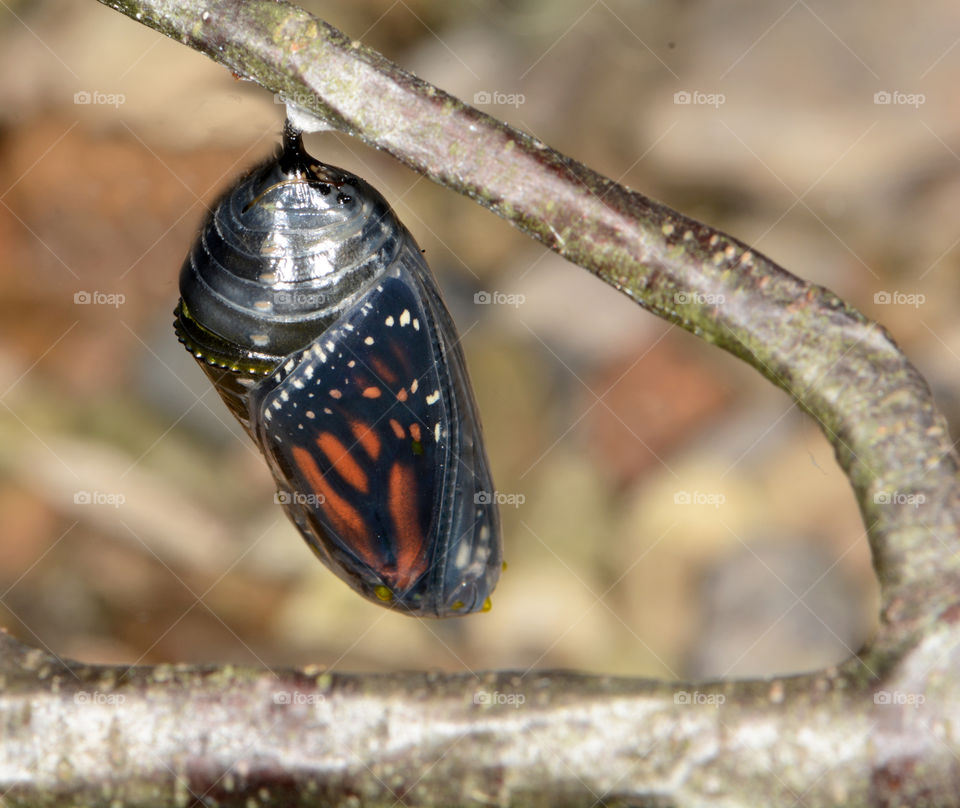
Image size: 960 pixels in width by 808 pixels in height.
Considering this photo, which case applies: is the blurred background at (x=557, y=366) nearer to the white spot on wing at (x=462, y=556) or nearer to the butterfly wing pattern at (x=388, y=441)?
the butterfly wing pattern at (x=388, y=441)

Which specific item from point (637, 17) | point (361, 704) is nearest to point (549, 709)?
point (361, 704)

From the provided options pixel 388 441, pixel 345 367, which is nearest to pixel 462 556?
pixel 388 441

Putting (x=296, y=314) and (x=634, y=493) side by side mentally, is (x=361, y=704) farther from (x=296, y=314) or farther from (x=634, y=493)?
(x=634, y=493)

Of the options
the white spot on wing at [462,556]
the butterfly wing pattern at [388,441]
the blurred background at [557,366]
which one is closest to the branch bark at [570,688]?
the butterfly wing pattern at [388,441]

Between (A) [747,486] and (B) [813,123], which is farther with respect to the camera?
(B) [813,123]

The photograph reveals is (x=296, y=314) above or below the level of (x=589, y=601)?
above

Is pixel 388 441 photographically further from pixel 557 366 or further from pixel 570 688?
pixel 557 366
